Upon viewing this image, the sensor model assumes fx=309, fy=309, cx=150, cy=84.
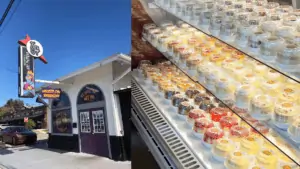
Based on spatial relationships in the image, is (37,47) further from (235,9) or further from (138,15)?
(235,9)

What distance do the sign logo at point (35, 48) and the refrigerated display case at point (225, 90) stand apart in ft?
2.25

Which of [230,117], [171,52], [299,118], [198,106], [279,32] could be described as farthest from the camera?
[171,52]

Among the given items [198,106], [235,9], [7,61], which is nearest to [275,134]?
[198,106]

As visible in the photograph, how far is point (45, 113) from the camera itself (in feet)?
4.87

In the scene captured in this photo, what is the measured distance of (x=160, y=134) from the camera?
5.29ft

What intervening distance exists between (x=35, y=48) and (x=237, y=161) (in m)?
1.01

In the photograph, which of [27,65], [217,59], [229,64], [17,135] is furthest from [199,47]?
[17,135]

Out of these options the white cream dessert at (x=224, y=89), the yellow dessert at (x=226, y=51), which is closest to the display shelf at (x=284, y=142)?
the white cream dessert at (x=224, y=89)

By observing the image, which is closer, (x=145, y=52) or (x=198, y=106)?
(x=198, y=106)

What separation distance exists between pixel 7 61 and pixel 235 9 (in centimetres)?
121

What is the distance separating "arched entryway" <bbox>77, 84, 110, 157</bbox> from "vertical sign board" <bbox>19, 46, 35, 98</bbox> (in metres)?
0.21

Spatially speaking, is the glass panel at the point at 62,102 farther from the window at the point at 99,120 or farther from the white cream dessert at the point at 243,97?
the white cream dessert at the point at 243,97

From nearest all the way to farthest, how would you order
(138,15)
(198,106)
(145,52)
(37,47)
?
(37,47) < (198,106) < (138,15) < (145,52)

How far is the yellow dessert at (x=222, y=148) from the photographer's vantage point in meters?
1.32
